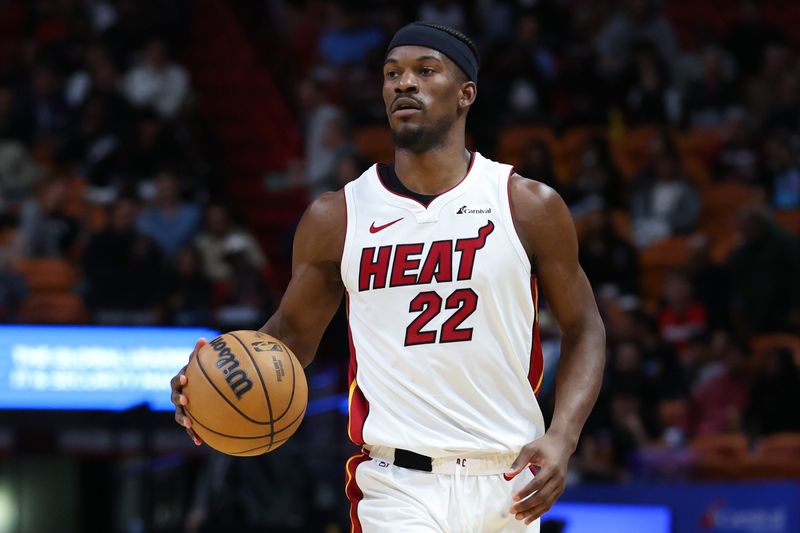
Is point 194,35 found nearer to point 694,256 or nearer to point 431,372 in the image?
point 694,256

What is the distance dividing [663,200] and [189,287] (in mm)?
4802

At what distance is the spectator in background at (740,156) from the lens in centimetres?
1402

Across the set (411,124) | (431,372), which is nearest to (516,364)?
(431,372)

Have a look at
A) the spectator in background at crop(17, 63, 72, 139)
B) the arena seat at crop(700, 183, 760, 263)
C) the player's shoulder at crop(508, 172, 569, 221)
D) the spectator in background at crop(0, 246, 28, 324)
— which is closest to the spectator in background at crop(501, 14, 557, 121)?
the arena seat at crop(700, 183, 760, 263)

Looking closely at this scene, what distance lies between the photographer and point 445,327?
4.72 m

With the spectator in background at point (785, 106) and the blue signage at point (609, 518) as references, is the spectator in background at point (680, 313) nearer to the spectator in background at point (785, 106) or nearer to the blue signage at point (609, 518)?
the spectator in background at point (785, 106)

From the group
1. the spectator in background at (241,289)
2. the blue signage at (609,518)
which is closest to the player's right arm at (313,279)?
the blue signage at (609,518)

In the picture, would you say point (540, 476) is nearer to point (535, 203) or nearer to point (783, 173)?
point (535, 203)

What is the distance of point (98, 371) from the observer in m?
11.0

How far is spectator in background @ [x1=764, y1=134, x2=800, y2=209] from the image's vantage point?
13594 millimetres

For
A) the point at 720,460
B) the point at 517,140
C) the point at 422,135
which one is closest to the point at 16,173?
the point at 517,140

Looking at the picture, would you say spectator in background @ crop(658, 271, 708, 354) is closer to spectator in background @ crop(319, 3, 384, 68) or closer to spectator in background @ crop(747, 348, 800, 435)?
spectator in background @ crop(747, 348, 800, 435)

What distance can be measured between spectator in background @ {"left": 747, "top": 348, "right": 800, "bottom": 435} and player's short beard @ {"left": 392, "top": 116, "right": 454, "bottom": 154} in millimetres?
6350

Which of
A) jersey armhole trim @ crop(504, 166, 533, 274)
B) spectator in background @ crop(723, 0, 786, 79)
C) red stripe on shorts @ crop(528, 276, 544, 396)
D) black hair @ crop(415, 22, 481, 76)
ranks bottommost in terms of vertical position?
red stripe on shorts @ crop(528, 276, 544, 396)
